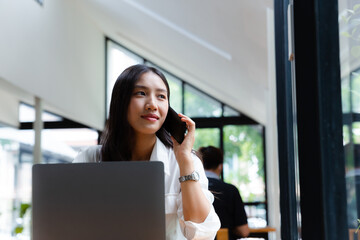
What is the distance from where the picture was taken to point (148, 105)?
1412 mm

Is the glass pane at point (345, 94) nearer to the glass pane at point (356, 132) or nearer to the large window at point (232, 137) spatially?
the glass pane at point (356, 132)

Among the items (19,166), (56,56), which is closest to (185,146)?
(56,56)

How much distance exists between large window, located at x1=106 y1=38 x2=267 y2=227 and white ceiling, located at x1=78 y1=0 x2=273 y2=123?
0.25 meters

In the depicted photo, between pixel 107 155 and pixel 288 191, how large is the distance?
1.75 m

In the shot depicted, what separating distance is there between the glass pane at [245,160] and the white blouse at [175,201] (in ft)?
30.4

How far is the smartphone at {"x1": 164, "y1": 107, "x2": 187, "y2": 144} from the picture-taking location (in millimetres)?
1439

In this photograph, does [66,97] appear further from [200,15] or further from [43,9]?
[200,15]

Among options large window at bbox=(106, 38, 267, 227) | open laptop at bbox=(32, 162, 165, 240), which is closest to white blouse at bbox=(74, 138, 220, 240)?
open laptop at bbox=(32, 162, 165, 240)

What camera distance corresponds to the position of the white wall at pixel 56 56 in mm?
6199

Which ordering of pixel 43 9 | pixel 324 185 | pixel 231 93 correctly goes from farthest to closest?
pixel 231 93 → pixel 43 9 → pixel 324 185

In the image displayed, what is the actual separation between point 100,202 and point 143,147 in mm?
354

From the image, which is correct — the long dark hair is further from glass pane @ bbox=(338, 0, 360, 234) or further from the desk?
the desk

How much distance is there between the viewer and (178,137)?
4.71ft

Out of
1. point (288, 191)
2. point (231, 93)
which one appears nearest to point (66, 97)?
point (231, 93)
